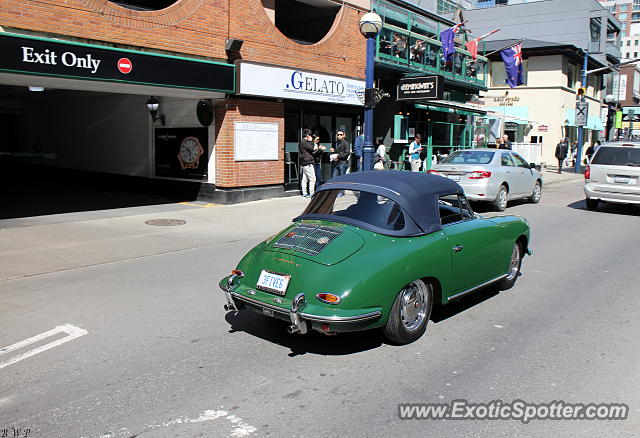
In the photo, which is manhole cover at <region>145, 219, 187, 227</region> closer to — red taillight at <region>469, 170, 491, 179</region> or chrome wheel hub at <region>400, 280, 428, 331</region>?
red taillight at <region>469, 170, 491, 179</region>

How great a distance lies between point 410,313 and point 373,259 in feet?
2.29

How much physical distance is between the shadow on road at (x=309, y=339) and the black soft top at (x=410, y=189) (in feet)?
3.51

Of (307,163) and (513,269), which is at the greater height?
(307,163)

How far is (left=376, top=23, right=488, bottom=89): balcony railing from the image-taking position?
64.7 ft

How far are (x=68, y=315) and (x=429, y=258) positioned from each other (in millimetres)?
3812

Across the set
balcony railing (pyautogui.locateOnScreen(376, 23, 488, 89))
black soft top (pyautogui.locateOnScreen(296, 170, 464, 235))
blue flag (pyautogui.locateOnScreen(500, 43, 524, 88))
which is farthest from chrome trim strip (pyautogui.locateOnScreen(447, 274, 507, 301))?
blue flag (pyautogui.locateOnScreen(500, 43, 524, 88))

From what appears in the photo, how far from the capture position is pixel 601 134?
172 ft

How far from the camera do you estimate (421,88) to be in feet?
61.7

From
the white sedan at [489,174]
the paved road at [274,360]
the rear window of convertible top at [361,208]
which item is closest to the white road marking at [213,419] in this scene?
the paved road at [274,360]

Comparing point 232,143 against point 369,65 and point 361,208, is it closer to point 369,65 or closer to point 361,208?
point 369,65

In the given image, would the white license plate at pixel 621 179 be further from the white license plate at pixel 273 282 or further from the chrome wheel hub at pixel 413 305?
the white license plate at pixel 273 282

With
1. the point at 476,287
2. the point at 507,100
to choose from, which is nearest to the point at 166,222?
the point at 476,287

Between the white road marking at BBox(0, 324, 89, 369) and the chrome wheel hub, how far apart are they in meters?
3.05

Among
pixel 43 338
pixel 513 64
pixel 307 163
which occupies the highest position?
pixel 513 64
